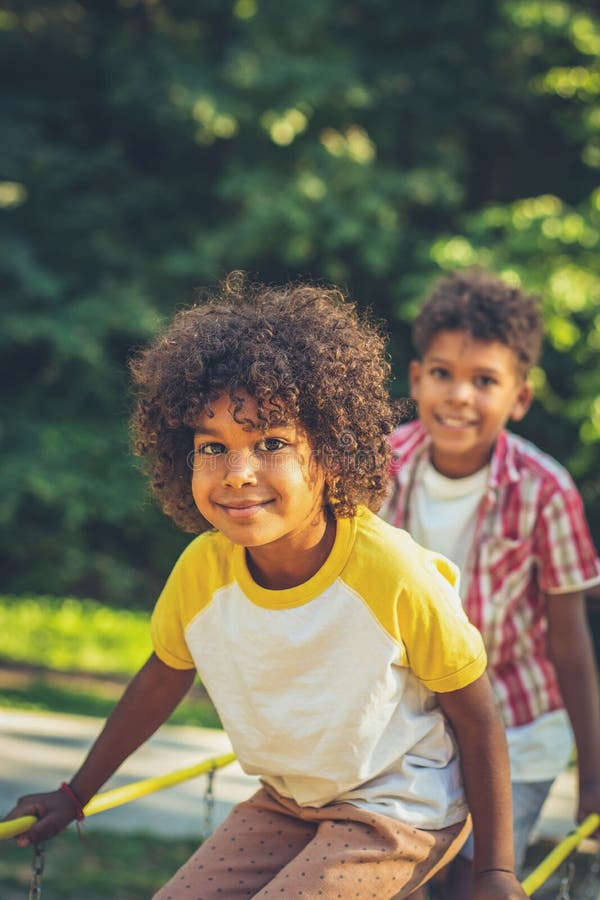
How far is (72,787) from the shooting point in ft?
7.48

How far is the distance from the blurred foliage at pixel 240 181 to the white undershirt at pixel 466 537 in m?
4.24

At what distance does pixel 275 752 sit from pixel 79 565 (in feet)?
23.7

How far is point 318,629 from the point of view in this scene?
1965 millimetres

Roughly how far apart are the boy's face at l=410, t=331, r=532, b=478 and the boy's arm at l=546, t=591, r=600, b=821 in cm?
51

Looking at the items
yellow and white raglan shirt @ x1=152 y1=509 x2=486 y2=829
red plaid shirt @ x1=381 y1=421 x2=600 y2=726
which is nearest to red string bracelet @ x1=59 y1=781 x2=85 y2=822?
yellow and white raglan shirt @ x1=152 y1=509 x2=486 y2=829

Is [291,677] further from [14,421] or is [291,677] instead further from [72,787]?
[14,421]

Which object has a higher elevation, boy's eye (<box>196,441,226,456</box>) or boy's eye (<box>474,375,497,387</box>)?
boy's eye (<box>474,375,497,387</box>)

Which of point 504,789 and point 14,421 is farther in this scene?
point 14,421

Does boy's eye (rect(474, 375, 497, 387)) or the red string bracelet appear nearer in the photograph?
the red string bracelet

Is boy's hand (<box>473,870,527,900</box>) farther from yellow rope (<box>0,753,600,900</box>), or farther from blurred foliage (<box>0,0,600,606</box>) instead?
blurred foliage (<box>0,0,600,606</box>)

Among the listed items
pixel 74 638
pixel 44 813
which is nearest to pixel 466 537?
pixel 44 813

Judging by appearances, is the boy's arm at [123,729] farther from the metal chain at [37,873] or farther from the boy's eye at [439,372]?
the boy's eye at [439,372]

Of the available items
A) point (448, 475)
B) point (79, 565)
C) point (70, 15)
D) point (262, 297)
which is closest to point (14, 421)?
point (79, 565)

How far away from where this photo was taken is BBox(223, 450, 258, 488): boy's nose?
1899 mm
